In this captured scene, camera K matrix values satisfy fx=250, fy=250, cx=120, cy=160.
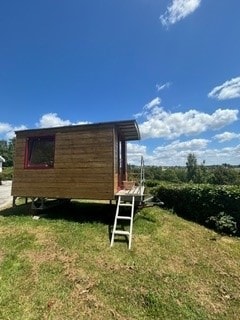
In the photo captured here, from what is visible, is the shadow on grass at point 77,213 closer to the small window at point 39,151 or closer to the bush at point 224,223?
the small window at point 39,151

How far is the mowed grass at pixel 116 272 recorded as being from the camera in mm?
4602

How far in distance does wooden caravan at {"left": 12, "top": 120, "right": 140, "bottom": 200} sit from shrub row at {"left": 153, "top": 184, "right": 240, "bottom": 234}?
313 cm

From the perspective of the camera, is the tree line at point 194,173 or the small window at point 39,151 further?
the tree line at point 194,173

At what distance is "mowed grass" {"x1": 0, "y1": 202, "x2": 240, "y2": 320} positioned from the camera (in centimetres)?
460

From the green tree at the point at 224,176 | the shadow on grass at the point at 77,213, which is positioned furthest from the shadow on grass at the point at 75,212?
the green tree at the point at 224,176

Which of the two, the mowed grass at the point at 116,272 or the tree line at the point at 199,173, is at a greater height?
the tree line at the point at 199,173

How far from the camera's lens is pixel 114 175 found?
28.6 ft

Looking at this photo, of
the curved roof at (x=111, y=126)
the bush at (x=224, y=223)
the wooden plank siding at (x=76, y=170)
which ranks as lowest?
the bush at (x=224, y=223)

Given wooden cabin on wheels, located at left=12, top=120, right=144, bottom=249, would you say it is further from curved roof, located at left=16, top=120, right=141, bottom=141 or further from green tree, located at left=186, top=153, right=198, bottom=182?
green tree, located at left=186, top=153, right=198, bottom=182

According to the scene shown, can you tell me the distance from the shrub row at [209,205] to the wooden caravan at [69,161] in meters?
3.13

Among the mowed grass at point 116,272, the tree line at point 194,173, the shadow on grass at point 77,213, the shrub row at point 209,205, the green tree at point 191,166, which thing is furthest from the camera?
the green tree at point 191,166

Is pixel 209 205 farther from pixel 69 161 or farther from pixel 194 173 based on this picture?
pixel 194 173

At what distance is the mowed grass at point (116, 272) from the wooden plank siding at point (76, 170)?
1180mm

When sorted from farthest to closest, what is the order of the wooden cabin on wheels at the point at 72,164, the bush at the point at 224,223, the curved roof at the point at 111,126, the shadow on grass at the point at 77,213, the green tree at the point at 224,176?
the green tree at the point at 224,176, the shadow on grass at the point at 77,213, the curved roof at the point at 111,126, the wooden cabin on wheels at the point at 72,164, the bush at the point at 224,223
